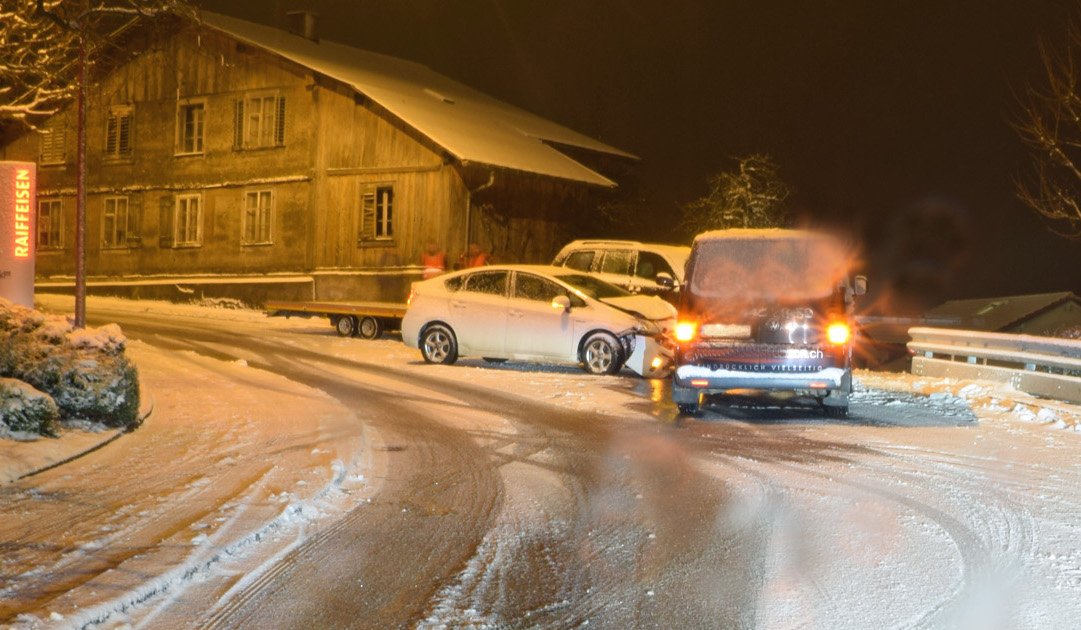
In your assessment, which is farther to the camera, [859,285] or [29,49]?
[29,49]

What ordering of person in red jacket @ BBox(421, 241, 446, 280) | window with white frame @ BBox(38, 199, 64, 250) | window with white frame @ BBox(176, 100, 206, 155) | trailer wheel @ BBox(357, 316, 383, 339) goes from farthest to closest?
1. window with white frame @ BBox(38, 199, 64, 250)
2. window with white frame @ BBox(176, 100, 206, 155)
3. person in red jacket @ BBox(421, 241, 446, 280)
4. trailer wheel @ BBox(357, 316, 383, 339)

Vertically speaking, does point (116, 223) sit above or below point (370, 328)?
above

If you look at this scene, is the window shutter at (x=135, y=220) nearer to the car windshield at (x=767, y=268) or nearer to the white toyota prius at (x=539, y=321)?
the white toyota prius at (x=539, y=321)

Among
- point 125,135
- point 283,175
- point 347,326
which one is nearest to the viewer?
point 347,326

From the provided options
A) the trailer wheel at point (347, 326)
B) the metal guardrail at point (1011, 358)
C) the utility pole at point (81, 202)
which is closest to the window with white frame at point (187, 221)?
the trailer wheel at point (347, 326)

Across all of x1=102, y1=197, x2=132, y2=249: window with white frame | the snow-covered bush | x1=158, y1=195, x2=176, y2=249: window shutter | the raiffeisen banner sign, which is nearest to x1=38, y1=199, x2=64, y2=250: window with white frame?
x1=102, y1=197, x2=132, y2=249: window with white frame

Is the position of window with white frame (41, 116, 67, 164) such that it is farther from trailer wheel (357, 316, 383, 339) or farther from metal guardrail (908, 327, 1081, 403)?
metal guardrail (908, 327, 1081, 403)

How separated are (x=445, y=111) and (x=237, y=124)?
648 centimetres

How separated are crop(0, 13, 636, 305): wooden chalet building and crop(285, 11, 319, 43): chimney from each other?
26 centimetres

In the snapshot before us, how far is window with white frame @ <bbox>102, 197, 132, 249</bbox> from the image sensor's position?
1416 inches

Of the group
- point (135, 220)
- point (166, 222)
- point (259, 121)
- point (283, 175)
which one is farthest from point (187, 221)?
point (283, 175)

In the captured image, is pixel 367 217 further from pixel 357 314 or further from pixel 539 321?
pixel 539 321

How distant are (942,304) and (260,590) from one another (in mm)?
65394

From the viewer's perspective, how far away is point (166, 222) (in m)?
35.0
